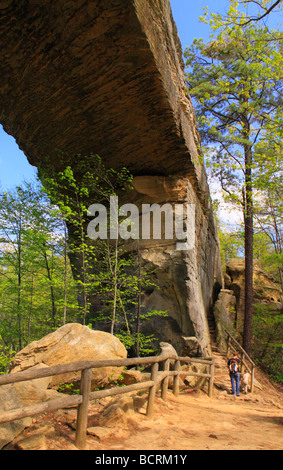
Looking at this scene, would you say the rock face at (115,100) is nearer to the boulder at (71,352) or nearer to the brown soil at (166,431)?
the brown soil at (166,431)

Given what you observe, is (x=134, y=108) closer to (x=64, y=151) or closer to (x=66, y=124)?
(x=66, y=124)

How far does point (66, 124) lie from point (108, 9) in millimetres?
3798

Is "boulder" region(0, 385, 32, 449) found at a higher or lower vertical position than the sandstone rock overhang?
lower

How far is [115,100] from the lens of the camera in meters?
8.12

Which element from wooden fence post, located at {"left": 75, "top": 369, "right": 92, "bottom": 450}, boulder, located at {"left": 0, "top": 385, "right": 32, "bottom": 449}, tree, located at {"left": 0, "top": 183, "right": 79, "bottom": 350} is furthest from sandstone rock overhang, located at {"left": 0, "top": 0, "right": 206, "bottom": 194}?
boulder, located at {"left": 0, "top": 385, "right": 32, "bottom": 449}

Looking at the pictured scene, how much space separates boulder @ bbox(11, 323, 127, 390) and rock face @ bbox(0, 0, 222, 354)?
5.24 metres

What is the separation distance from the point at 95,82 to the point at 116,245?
4.42 metres

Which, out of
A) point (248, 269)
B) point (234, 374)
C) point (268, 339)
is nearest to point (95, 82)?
point (234, 374)

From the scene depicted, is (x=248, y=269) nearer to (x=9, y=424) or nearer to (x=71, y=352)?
(x=71, y=352)

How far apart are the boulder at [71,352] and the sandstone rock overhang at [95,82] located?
574cm

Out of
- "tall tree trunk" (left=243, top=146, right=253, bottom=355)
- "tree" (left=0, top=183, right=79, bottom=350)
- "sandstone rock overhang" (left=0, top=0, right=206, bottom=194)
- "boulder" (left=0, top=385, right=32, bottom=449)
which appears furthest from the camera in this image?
"tall tree trunk" (left=243, top=146, right=253, bottom=355)

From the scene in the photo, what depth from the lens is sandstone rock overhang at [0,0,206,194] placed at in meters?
6.14

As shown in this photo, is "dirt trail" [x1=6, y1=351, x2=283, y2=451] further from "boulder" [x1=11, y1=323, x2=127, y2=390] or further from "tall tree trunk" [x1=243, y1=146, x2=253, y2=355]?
"tall tree trunk" [x1=243, y1=146, x2=253, y2=355]

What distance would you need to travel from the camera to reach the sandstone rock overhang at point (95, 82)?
242 inches
